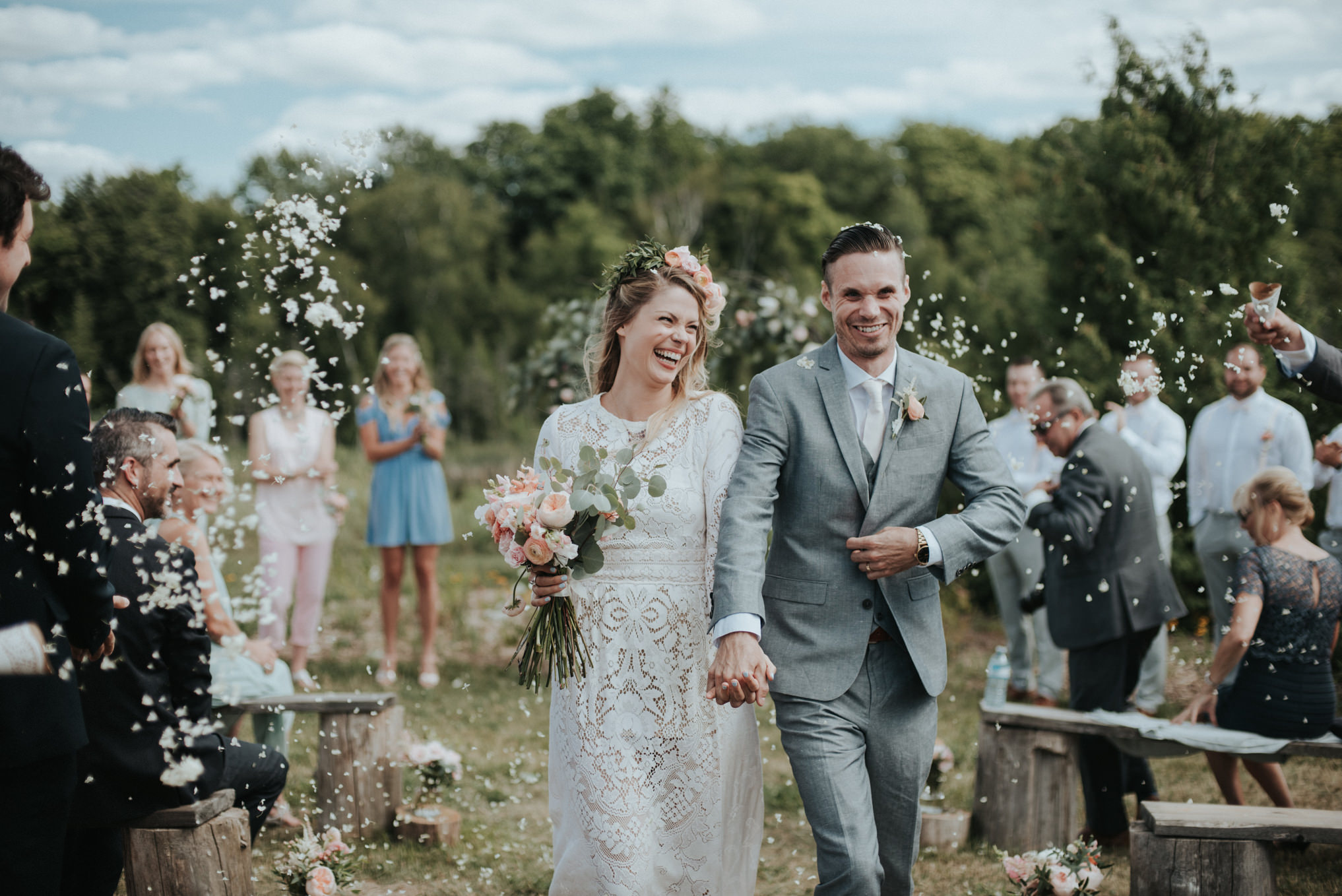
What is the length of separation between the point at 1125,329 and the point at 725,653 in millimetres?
8406

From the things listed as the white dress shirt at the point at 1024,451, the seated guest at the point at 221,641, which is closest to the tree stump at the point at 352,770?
the seated guest at the point at 221,641

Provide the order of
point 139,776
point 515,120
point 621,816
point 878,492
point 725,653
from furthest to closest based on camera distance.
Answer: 1. point 515,120
2. point 139,776
3. point 621,816
4. point 878,492
5. point 725,653

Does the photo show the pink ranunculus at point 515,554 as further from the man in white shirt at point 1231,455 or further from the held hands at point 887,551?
the man in white shirt at point 1231,455

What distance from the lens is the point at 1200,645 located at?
9.09 m

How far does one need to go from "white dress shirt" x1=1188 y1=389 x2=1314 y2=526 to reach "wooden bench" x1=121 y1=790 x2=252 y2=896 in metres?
5.79

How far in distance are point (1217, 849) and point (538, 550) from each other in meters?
2.57

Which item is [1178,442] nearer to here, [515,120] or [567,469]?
[567,469]

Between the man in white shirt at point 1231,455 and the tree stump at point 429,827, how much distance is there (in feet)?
15.3

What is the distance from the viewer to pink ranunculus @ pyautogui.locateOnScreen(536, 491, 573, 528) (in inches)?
130

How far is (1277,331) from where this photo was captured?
151 inches

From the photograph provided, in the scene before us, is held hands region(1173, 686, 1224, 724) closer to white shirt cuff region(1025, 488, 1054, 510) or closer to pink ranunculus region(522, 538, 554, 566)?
white shirt cuff region(1025, 488, 1054, 510)

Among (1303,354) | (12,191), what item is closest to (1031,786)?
(1303,354)

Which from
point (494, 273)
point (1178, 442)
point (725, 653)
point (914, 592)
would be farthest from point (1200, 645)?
point (494, 273)

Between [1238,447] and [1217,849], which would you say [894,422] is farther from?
[1238,447]
